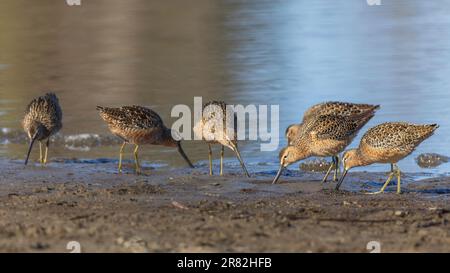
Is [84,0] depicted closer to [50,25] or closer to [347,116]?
[50,25]

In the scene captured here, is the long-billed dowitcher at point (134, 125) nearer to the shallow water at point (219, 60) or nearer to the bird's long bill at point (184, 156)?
the bird's long bill at point (184, 156)

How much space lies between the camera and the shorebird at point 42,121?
11.5 metres

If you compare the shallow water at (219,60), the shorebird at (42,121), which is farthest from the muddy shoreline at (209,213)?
the shallow water at (219,60)

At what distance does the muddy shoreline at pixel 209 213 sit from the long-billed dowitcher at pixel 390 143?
0.27 meters

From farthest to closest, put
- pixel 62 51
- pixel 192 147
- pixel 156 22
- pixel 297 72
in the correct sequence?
pixel 156 22 → pixel 62 51 → pixel 297 72 → pixel 192 147

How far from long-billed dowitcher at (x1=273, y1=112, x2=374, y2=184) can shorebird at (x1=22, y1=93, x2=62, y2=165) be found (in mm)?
2797

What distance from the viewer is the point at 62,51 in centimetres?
1927

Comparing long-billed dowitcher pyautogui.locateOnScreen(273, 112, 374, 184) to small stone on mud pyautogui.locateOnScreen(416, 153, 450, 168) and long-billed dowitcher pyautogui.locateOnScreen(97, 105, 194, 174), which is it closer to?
small stone on mud pyautogui.locateOnScreen(416, 153, 450, 168)

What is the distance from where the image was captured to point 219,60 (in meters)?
17.3

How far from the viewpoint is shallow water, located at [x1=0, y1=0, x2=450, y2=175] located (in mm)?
13016

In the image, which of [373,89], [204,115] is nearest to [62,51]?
[373,89]
